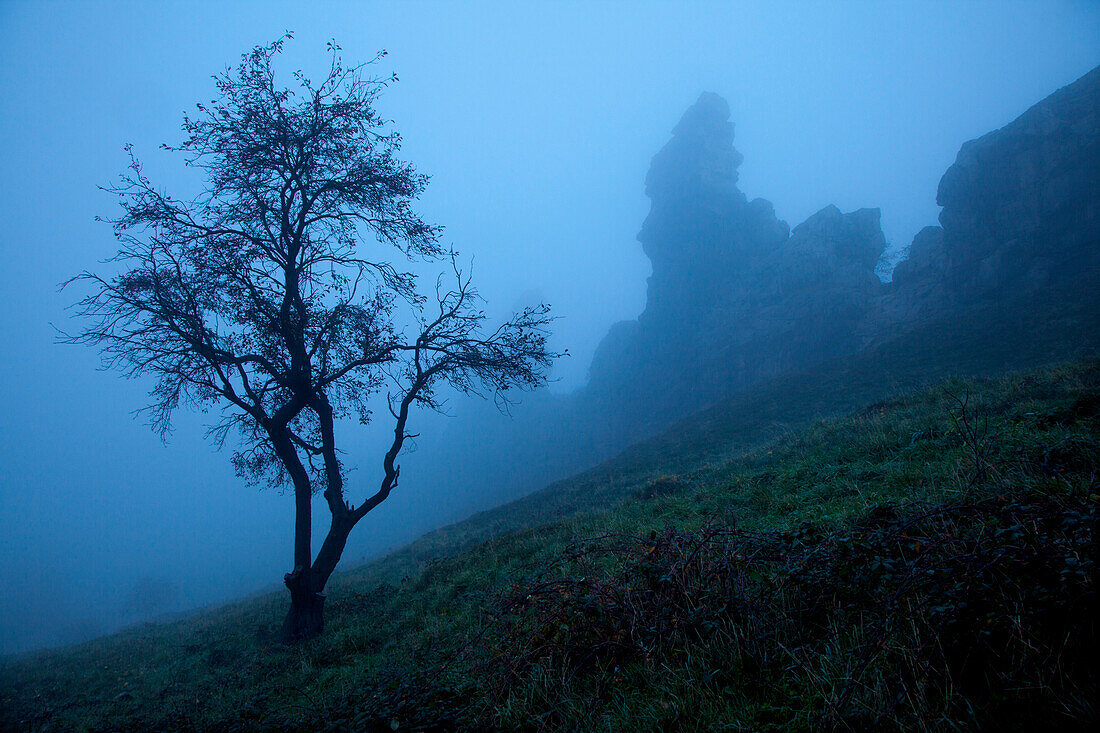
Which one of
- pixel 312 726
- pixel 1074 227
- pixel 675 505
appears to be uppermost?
pixel 1074 227

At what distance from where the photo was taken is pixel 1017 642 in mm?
2305

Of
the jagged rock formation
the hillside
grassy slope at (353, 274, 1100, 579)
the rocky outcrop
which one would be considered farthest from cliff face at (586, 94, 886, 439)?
the hillside

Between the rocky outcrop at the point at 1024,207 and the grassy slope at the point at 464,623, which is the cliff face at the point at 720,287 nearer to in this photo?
the rocky outcrop at the point at 1024,207

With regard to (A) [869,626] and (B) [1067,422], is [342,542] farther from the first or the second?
(B) [1067,422]

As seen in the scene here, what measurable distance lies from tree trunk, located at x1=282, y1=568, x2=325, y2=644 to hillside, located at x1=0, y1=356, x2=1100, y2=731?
1001 millimetres

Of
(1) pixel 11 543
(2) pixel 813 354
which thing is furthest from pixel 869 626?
(1) pixel 11 543

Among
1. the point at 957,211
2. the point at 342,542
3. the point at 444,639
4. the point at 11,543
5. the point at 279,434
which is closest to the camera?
the point at 444,639

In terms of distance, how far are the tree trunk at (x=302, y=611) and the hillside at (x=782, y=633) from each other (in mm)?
1001

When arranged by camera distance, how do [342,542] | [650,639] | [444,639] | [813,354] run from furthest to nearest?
[813,354] → [342,542] → [444,639] → [650,639]

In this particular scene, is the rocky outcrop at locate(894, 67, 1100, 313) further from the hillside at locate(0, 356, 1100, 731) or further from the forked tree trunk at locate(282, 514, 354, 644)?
the forked tree trunk at locate(282, 514, 354, 644)

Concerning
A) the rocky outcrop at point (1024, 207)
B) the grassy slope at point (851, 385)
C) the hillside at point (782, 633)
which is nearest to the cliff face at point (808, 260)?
the rocky outcrop at point (1024, 207)

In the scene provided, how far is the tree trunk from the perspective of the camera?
909cm

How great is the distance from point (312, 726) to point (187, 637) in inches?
471

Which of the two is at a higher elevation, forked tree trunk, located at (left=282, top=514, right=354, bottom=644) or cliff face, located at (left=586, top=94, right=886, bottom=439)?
cliff face, located at (left=586, top=94, right=886, bottom=439)
